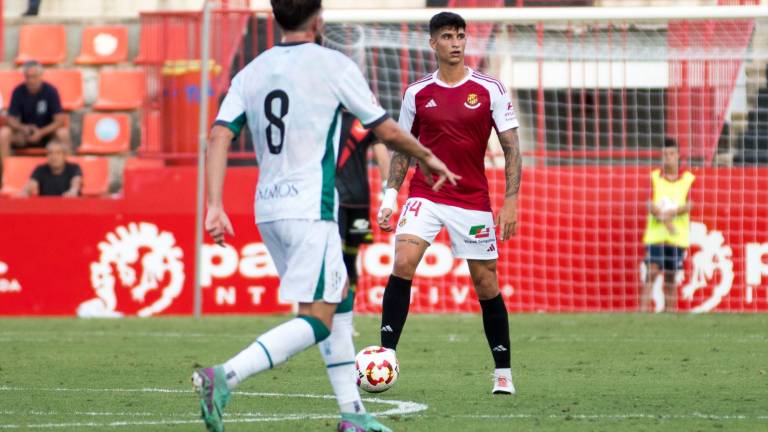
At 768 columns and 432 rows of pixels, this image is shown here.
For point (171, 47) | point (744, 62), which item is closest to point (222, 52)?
point (171, 47)

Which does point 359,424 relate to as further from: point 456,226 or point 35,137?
point 35,137

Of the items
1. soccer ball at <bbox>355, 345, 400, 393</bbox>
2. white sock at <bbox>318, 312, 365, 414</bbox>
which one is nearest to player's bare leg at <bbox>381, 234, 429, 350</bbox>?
soccer ball at <bbox>355, 345, 400, 393</bbox>

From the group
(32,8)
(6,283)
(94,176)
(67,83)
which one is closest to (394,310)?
(6,283)

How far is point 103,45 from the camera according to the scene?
19.8 meters

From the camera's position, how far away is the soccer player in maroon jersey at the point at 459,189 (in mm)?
8320

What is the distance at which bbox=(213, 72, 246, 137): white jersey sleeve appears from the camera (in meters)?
6.02

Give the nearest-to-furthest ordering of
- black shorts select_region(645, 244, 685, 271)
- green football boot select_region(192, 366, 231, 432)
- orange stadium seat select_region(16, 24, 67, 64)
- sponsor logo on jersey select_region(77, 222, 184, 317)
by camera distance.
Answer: green football boot select_region(192, 366, 231, 432), black shorts select_region(645, 244, 685, 271), sponsor logo on jersey select_region(77, 222, 184, 317), orange stadium seat select_region(16, 24, 67, 64)

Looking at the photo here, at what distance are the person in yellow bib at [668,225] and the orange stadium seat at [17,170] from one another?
7.27 m

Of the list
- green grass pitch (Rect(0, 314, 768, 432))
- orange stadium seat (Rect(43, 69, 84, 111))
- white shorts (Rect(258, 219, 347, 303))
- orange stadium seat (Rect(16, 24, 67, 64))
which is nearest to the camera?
white shorts (Rect(258, 219, 347, 303))

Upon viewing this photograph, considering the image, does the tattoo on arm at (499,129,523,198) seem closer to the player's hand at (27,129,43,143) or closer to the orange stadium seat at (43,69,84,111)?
the player's hand at (27,129,43,143)

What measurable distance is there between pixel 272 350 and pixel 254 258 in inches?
387

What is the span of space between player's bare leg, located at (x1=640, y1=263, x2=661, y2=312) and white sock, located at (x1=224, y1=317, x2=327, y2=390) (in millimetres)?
10335

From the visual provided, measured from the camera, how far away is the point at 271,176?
234 inches

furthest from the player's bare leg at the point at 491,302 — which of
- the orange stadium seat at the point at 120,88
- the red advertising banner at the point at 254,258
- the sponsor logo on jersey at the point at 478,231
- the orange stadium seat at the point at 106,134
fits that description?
the orange stadium seat at the point at 120,88
